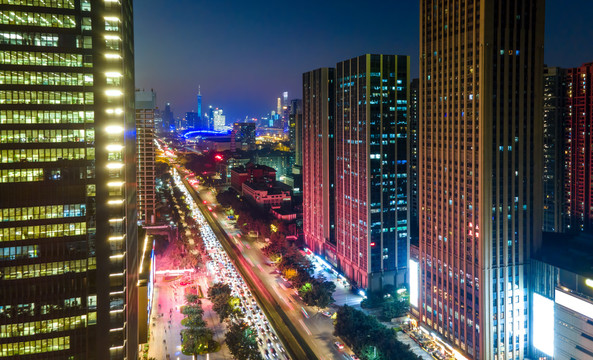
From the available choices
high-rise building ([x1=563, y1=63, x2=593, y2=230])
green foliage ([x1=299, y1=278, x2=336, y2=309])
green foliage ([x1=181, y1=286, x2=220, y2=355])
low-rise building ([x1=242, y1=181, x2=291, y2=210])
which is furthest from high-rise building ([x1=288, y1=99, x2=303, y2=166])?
green foliage ([x1=181, y1=286, x2=220, y2=355])

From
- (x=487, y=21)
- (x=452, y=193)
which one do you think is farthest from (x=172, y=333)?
(x=487, y=21)

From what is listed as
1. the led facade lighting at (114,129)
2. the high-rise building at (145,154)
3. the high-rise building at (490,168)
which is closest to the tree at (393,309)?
the high-rise building at (490,168)

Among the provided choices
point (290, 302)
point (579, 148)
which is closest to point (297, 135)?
point (579, 148)

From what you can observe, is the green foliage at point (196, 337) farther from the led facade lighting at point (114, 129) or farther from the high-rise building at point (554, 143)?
the high-rise building at point (554, 143)

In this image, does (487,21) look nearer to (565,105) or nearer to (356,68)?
(356,68)

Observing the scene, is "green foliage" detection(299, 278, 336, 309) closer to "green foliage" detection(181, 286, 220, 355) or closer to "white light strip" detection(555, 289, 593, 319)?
"green foliage" detection(181, 286, 220, 355)

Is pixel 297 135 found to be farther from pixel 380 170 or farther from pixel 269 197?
pixel 380 170
